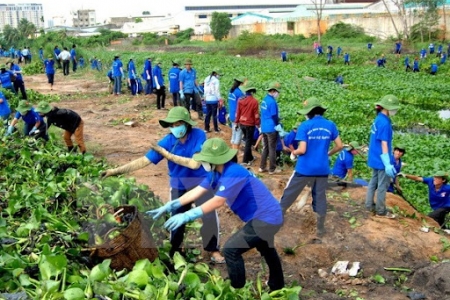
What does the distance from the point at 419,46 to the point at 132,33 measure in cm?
5329

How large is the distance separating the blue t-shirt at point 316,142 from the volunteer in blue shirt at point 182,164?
1229 millimetres

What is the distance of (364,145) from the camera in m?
11.7

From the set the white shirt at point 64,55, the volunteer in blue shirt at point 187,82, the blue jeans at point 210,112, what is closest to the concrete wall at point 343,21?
the white shirt at point 64,55

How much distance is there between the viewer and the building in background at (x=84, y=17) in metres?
135

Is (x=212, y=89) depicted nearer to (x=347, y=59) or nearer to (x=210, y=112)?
(x=210, y=112)

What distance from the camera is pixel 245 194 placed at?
13.8ft

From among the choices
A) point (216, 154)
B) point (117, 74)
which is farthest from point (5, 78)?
point (216, 154)

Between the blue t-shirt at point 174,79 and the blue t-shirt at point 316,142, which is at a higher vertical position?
the blue t-shirt at point 174,79

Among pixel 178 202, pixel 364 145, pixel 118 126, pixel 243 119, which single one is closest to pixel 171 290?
pixel 178 202

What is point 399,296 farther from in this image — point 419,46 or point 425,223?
point 419,46

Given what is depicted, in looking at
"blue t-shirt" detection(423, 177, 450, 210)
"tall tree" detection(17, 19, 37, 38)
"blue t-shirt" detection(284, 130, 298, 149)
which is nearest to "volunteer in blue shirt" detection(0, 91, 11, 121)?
"blue t-shirt" detection(284, 130, 298, 149)

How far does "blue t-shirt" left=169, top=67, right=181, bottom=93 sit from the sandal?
845cm

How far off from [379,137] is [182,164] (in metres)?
2.54

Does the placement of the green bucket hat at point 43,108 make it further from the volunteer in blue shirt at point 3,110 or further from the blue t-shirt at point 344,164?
the blue t-shirt at point 344,164
